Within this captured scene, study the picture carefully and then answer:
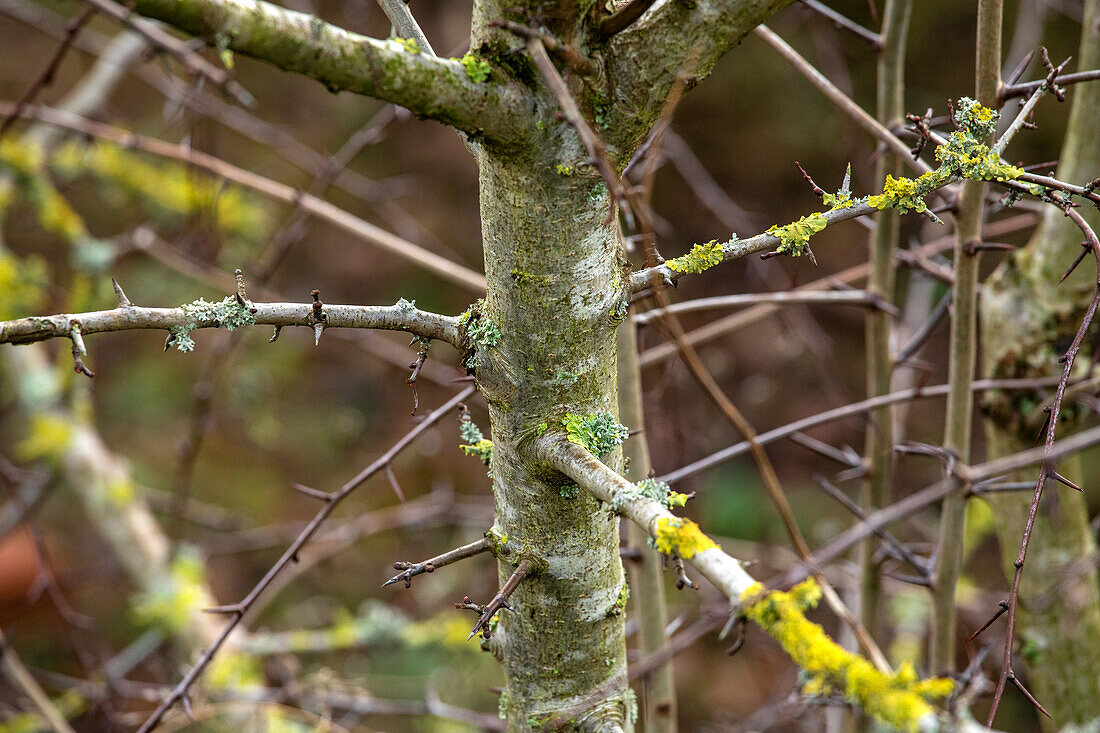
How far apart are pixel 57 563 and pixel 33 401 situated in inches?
70.3

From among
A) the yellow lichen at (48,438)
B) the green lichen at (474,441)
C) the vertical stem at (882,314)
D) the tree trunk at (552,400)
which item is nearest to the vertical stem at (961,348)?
the vertical stem at (882,314)

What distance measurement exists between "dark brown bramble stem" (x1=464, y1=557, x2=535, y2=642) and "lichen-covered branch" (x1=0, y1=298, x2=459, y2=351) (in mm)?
224

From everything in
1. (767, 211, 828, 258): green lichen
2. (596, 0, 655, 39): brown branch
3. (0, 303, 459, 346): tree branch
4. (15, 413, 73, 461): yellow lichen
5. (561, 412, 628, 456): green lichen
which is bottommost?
(561, 412, 628, 456): green lichen

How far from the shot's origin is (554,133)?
610 millimetres

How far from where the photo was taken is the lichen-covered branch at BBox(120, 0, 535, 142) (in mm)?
470

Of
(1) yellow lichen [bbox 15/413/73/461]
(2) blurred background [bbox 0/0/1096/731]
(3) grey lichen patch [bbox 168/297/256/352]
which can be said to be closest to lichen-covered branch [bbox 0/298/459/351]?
(3) grey lichen patch [bbox 168/297/256/352]

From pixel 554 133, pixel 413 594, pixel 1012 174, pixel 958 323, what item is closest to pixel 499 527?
pixel 554 133

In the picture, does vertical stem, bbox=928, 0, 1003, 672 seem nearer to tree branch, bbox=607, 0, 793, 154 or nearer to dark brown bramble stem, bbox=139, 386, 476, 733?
tree branch, bbox=607, 0, 793, 154

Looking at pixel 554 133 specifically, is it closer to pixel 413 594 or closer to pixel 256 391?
pixel 413 594

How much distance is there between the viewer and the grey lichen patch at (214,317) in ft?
1.96

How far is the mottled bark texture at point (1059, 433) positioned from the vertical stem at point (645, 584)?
57cm

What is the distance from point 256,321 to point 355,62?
22cm

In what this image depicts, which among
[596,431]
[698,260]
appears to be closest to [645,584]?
[596,431]

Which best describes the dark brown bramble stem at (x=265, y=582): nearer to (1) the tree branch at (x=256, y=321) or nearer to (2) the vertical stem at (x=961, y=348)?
(1) the tree branch at (x=256, y=321)
